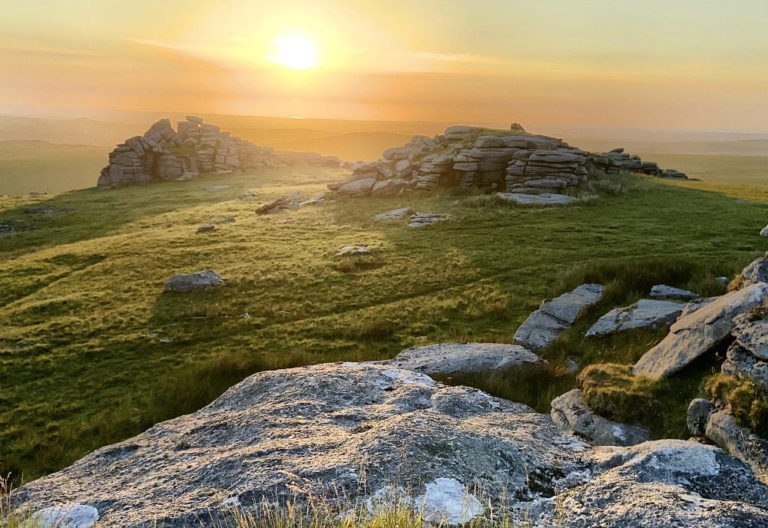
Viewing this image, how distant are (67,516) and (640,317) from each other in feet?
48.0

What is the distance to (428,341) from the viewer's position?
61.7ft

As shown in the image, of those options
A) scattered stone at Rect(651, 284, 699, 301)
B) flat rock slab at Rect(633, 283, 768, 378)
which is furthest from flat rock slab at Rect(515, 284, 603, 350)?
flat rock slab at Rect(633, 283, 768, 378)

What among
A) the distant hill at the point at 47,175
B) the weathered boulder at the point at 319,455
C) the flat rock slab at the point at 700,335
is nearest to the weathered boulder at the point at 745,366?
the flat rock slab at the point at 700,335

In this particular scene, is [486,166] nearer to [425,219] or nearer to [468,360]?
[425,219]

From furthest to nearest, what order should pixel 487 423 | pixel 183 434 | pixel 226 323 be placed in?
pixel 226 323 → pixel 183 434 → pixel 487 423

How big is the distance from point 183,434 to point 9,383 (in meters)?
14.0

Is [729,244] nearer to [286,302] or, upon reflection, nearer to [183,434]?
[286,302]

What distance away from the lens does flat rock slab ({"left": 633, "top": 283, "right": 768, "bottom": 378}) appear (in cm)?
930

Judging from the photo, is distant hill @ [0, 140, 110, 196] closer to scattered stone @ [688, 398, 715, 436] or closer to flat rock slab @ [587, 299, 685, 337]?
flat rock slab @ [587, 299, 685, 337]

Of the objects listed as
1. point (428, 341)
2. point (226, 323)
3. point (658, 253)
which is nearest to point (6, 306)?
point (226, 323)

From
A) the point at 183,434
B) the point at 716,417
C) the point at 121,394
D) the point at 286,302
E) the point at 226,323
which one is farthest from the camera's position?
the point at 286,302

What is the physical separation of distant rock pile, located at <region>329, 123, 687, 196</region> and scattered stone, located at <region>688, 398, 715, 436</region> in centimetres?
3908

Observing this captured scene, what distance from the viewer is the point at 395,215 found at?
42.1m

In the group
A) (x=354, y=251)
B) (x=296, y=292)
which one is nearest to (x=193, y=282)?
(x=296, y=292)
